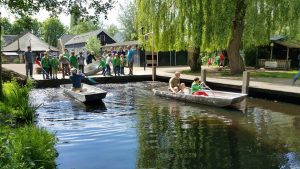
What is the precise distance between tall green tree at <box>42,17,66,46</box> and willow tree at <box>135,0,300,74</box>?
95777 millimetres

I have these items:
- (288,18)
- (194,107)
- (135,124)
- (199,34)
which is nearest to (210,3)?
(199,34)

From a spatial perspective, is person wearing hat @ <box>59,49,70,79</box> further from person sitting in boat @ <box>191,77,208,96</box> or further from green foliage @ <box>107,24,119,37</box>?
green foliage @ <box>107,24,119,37</box>

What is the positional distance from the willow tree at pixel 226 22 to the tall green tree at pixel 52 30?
95777 millimetres

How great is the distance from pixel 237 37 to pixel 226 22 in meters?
2.33

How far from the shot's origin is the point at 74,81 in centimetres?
1811

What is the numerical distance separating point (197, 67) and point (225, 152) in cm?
2103

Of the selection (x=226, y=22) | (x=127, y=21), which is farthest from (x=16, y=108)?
(x=127, y=21)

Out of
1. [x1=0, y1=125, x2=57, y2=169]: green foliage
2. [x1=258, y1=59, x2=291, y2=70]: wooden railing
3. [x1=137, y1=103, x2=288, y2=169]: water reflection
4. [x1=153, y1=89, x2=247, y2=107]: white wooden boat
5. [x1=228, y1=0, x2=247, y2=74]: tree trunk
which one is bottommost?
[x1=137, y1=103, x2=288, y2=169]: water reflection

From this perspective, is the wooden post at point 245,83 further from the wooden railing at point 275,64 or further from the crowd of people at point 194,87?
the wooden railing at point 275,64

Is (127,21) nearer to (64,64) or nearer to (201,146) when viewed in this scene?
(64,64)

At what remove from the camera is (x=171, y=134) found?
1107 cm

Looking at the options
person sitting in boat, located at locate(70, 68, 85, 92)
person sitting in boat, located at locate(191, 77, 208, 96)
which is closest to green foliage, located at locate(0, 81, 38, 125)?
person sitting in boat, located at locate(70, 68, 85, 92)

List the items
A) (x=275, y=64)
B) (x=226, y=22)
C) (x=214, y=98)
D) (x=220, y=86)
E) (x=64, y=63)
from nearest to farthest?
1. (x=214, y=98)
2. (x=220, y=86)
3. (x=226, y=22)
4. (x=64, y=63)
5. (x=275, y=64)

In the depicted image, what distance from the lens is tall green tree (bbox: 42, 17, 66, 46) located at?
118 metres
